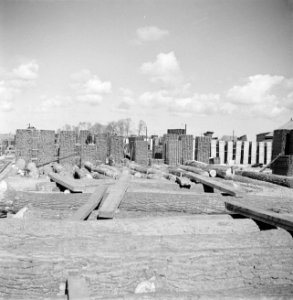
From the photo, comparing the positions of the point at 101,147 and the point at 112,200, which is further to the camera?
the point at 101,147

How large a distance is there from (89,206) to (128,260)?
128 cm

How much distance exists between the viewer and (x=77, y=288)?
6.07 feet

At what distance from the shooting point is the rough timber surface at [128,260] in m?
2.09

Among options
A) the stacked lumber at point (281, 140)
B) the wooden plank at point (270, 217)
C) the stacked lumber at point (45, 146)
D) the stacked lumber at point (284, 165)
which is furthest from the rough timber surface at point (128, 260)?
the stacked lumber at point (45, 146)

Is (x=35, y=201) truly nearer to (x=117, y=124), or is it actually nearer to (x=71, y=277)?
(x=71, y=277)

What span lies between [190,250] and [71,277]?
91 centimetres

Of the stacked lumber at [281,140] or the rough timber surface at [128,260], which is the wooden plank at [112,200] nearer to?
the rough timber surface at [128,260]

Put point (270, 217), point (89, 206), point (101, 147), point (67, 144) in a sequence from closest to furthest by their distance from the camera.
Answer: point (270, 217) < point (89, 206) < point (67, 144) < point (101, 147)

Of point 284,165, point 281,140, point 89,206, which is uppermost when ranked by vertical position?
point 281,140

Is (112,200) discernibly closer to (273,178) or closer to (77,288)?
(77,288)

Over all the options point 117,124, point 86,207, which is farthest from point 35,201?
point 117,124

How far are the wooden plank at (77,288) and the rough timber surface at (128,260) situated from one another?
3.6 inches

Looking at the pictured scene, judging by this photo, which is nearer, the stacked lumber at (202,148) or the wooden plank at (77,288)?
the wooden plank at (77,288)

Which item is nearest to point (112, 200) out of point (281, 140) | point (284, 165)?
point (284, 165)
